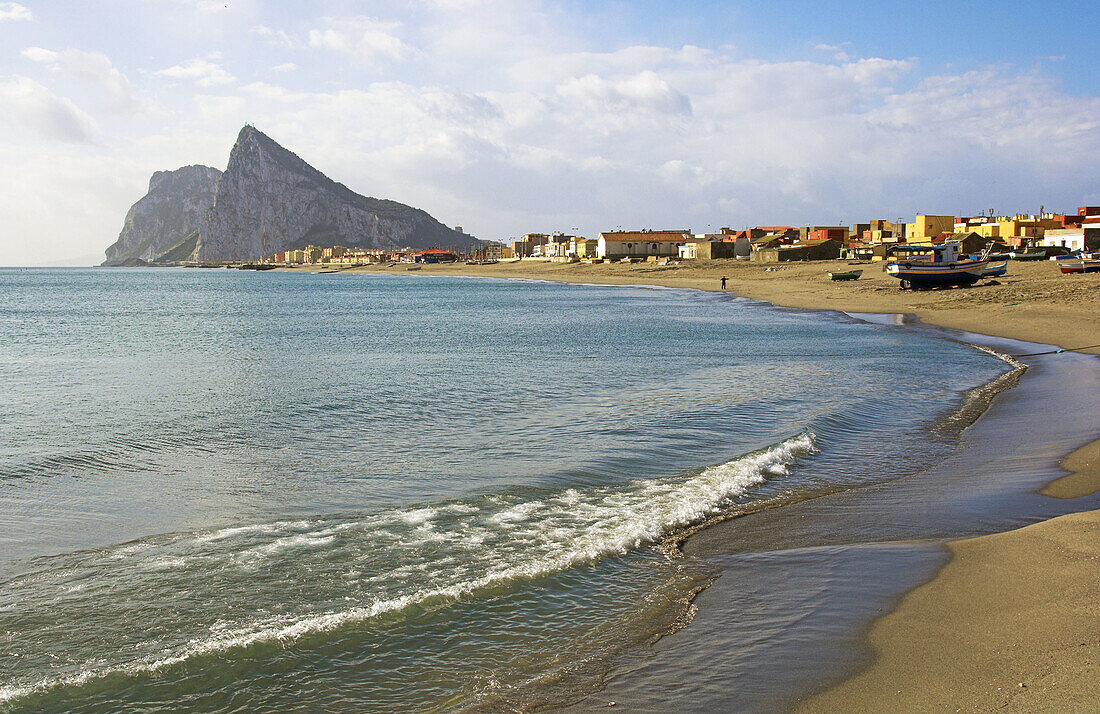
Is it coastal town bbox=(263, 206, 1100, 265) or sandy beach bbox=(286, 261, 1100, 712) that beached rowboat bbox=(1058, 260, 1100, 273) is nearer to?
coastal town bbox=(263, 206, 1100, 265)

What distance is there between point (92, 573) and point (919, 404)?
15.0 m

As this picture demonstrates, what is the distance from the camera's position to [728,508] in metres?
9.66

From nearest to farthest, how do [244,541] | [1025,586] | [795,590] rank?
[1025,586] < [795,590] < [244,541]

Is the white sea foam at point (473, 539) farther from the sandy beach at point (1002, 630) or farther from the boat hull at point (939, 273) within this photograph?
the boat hull at point (939, 273)

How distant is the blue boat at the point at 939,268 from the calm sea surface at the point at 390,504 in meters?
23.7

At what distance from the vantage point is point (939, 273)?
46.4 metres

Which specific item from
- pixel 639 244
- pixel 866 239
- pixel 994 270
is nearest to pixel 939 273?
pixel 994 270

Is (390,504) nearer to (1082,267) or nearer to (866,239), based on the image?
(1082,267)

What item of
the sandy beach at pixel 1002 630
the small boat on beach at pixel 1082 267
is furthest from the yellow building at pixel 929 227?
the sandy beach at pixel 1002 630

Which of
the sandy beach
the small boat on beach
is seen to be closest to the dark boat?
the small boat on beach

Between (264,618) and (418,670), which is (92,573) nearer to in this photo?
(264,618)

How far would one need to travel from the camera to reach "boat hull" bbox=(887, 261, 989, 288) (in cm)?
4609

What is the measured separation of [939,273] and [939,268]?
362mm

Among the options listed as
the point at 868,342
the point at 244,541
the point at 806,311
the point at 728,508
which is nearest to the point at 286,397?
the point at 244,541
